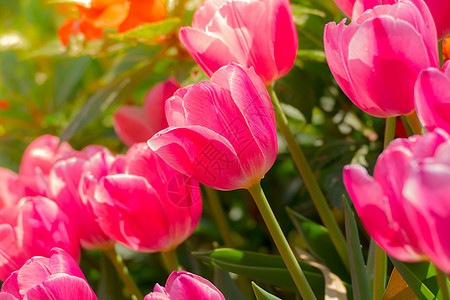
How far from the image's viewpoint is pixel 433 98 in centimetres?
30

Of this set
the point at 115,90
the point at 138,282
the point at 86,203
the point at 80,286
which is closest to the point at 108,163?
the point at 86,203

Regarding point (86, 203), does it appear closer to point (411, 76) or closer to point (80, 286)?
point (80, 286)

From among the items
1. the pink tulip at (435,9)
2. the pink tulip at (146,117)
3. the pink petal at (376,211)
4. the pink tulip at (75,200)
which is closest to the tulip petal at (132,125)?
the pink tulip at (146,117)

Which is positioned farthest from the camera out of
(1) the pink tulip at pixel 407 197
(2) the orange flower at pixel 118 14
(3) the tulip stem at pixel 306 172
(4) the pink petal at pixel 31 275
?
Answer: (2) the orange flower at pixel 118 14

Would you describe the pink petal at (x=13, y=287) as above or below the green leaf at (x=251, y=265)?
above

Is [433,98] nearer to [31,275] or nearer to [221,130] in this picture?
[221,130]

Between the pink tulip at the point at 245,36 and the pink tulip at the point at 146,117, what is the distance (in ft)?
0.73

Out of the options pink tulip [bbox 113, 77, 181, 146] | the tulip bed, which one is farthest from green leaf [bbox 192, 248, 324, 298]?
pink tulip [bbox 113, 77, 181, 146]

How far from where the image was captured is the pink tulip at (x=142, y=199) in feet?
1.37

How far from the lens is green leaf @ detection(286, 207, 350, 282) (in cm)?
50

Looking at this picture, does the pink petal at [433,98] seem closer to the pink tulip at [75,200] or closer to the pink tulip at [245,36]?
the pink tulip at [245,36]

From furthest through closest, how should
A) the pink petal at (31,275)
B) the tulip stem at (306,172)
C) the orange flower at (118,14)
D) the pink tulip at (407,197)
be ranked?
the orange flower at (118,14) < the tulip stem at (306,172) < the pink petal at (31,275) < the pink tulip at (407,197)

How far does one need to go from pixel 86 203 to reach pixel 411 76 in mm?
245

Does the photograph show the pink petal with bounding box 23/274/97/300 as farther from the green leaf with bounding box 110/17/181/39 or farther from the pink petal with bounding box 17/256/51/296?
the green leaf with bounding box 110/17/181/39
